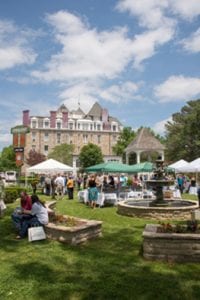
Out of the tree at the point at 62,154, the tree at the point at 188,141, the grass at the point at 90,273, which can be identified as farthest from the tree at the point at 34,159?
the grass at the point at 90,273

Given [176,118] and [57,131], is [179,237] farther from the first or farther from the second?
[57,131]

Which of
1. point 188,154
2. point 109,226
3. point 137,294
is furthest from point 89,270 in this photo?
point 188,154

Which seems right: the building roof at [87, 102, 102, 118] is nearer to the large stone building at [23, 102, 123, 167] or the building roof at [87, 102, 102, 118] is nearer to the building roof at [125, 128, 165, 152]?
the large stone building at [23, 102, 123, 167]

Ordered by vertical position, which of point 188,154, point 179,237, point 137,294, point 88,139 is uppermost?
point 88,139

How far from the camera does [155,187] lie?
15477 mm

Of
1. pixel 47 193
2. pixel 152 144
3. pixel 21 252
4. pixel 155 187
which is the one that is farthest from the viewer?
pixel 152 144

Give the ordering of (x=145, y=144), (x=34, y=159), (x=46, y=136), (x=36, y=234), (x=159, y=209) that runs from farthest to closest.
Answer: (x=46, y=136) → (x=34, y=159) → (x=145, y=144) → (x=159, y=209) → (x=36, y=234)

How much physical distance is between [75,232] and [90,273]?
2.13 m

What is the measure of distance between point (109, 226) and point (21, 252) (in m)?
4.14

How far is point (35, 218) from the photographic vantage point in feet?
30.4

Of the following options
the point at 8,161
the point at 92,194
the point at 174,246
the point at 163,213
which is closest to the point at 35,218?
the point at 174,246

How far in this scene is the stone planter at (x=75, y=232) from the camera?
8.48 meters

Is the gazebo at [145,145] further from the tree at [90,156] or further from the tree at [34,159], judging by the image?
the tree at [34,159]

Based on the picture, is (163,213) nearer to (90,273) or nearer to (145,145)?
(90,273)
